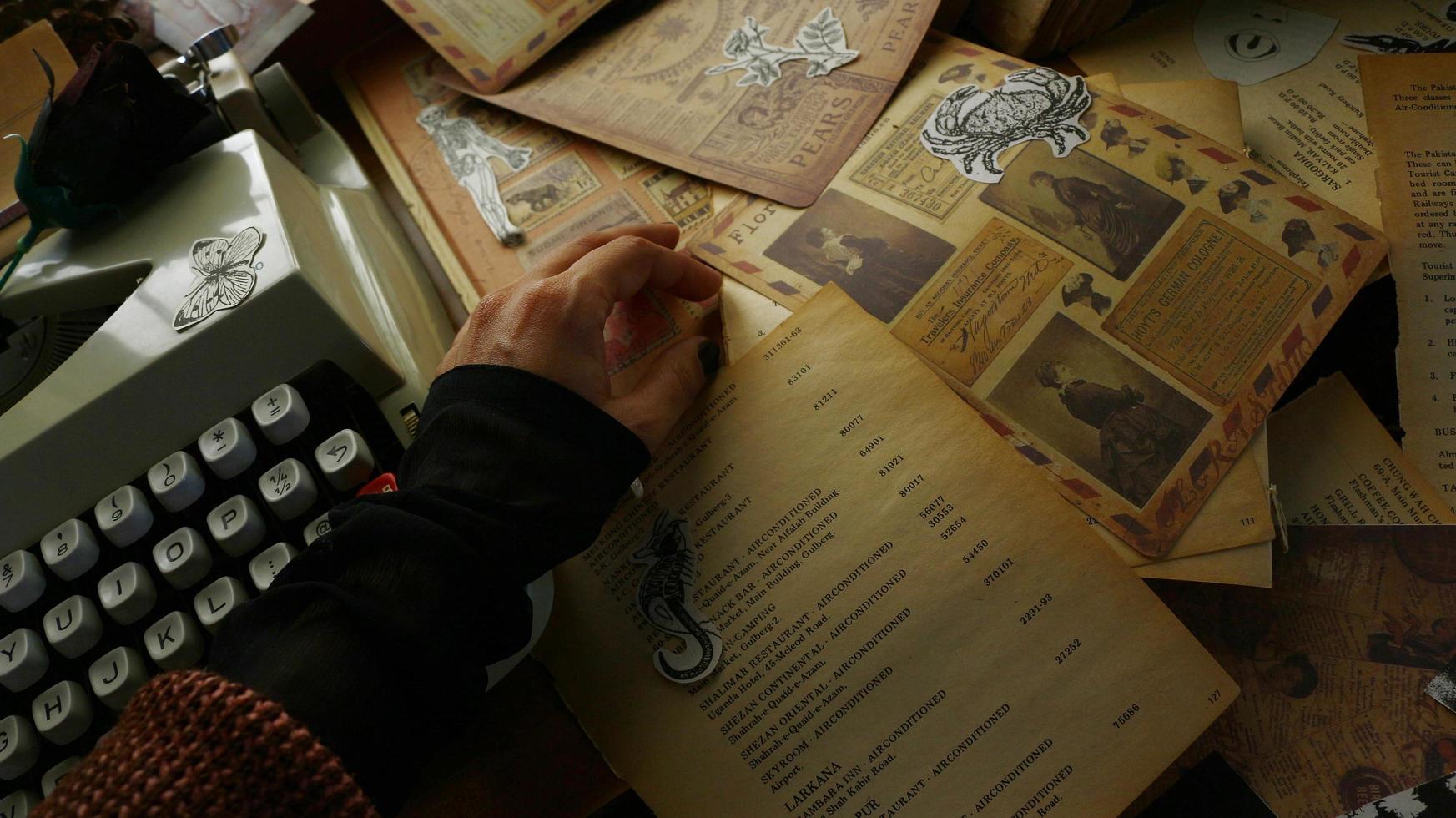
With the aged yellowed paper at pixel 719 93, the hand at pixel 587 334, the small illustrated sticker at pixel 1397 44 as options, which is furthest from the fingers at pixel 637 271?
the small illustrated sticker at pixel 1397 44

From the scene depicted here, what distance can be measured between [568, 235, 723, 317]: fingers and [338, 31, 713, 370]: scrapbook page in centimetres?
3

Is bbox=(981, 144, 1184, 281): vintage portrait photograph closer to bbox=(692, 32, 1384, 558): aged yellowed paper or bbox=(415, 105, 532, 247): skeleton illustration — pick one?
bbox=(692, 32, 1384, 558): aged yellowed paper

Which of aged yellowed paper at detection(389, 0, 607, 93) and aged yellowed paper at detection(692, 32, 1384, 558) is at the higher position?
aged yellowed paper at detection(389, 0, 607, 93)

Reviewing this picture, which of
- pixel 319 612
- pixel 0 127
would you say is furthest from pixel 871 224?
pixel 0 127

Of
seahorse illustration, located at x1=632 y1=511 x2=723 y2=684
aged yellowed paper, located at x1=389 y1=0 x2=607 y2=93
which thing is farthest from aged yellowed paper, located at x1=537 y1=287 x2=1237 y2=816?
aged yellowed paper, located at x1=389 y1=0 x2=607 y2=93

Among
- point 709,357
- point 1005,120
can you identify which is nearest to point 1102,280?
point 1005,120

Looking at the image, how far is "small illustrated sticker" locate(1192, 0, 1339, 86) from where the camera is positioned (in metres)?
0.76

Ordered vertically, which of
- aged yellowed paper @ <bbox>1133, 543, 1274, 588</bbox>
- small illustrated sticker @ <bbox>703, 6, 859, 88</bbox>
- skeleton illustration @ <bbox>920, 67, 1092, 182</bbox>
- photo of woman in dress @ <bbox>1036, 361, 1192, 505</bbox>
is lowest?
aged yellowed paper @ <bbox>1133, 543, 1274, 588</bbox>

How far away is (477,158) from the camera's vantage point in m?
0.83

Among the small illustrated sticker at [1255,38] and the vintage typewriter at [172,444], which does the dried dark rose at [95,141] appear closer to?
the vintage typewriter at [172,444]

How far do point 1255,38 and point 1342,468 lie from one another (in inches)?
16.3

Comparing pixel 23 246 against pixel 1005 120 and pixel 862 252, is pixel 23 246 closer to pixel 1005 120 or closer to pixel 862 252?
pixel 862 252

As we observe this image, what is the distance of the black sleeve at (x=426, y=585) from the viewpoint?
0.45 meters

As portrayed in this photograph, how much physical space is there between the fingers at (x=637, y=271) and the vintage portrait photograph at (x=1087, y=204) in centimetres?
24
